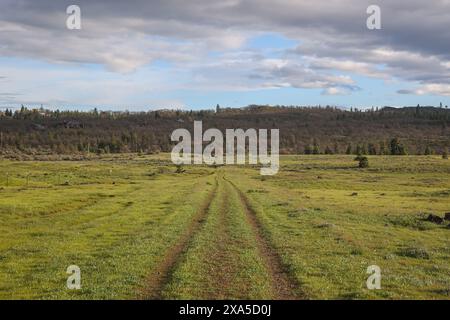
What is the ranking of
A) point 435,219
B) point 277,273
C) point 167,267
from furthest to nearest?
point 435,219, point 167,267, point 277,273

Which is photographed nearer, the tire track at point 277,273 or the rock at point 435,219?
the tire track at point 277,273

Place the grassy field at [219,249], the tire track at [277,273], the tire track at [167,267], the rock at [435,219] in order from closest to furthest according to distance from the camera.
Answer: the tire track at [277,273] → the tire track at [167,267] → the grassy field at [219,249] → the rock at [435,219]

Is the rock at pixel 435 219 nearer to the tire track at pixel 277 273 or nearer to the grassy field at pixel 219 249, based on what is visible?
the grassy field at pixel 219 249

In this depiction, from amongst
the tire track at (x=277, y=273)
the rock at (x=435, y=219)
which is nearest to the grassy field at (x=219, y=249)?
the tire track at (x=277, y=273)

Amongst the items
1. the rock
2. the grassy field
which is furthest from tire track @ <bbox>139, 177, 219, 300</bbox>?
the rock

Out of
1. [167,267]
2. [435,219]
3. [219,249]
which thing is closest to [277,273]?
[167,267]

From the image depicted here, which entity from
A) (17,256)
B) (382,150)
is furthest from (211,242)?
(382,150)

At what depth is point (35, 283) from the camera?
18.2 metres

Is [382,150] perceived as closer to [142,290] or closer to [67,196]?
[67,196]

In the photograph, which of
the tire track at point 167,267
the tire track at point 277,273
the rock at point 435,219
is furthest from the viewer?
the rock at point 435,219

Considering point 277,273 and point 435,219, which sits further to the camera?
point 435,219

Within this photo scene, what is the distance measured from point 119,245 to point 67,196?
32.1 meters

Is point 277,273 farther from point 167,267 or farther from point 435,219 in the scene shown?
point 435,219
